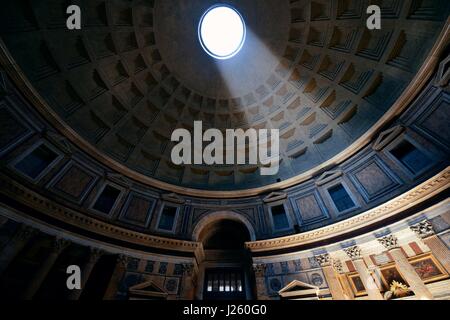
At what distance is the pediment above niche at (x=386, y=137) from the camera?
11.6 m

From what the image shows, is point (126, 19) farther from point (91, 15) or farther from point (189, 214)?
point (189, 214)

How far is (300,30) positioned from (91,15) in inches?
541

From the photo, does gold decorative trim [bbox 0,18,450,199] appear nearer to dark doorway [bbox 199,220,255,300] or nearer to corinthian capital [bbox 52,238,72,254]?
dark doorway [bbox 199,220,255,300]

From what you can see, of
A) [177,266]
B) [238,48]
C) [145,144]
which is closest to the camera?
[177,266]

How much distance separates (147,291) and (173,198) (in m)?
5.91

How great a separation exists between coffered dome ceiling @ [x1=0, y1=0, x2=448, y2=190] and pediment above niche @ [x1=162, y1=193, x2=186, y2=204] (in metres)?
1.48

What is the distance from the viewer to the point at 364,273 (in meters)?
9.74

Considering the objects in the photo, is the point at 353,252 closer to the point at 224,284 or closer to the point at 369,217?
the point at 369,217

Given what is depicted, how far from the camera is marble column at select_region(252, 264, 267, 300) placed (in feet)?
36.1

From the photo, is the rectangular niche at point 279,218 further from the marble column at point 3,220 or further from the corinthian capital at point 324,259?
the marble column at point 3,220

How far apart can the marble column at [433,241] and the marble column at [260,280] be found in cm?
719

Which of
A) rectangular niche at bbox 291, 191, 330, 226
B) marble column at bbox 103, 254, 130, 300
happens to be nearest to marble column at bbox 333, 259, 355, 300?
rectangular niche at bbox 291, 191, 330, 226

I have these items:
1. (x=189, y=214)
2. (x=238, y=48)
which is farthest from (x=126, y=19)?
(x=189, y=214)

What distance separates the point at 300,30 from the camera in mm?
15578
